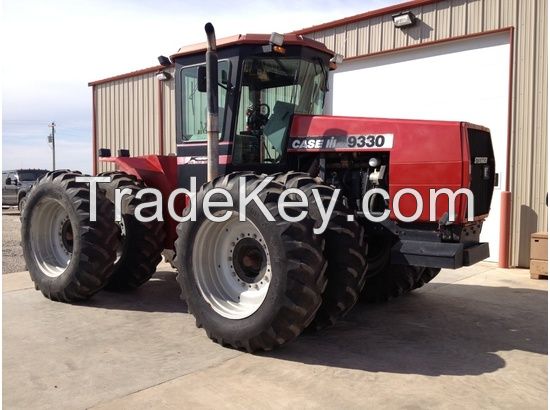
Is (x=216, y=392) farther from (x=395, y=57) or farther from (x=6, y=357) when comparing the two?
(x=395, y=57)

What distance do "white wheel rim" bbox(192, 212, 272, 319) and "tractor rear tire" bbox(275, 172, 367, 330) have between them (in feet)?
1.77

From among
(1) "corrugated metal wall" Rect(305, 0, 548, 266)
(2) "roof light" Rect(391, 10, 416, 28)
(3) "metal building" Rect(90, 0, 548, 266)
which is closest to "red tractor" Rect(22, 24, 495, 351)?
(1) "corrugated metal wall" Rect(305, 0, 548, 266)

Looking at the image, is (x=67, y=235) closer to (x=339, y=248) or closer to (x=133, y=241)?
(x=133, y=241)

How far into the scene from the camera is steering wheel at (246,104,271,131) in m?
5.51

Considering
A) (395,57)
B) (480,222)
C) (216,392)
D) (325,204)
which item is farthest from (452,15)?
(216,392)

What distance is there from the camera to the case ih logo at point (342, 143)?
4.79m

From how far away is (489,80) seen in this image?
29.6 feet

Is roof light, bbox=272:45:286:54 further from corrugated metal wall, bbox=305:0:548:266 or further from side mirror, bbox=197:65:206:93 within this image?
corrugated metal wall, bbox=305:0:548:266

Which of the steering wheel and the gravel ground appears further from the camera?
the gravel ground

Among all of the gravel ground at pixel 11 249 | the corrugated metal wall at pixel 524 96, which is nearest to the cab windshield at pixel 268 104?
the corrugated metal wall at pixel 524 96

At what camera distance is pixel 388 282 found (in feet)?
19.7

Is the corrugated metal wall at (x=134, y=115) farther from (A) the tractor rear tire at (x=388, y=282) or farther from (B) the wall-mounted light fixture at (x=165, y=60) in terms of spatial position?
(A) the tractor rear tire at (x=388, y=282)

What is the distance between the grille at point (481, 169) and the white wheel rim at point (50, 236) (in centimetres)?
458

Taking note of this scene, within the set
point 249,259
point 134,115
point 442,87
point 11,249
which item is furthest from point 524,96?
point 134,115
